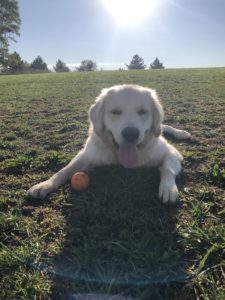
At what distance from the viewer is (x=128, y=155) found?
3.66 meters

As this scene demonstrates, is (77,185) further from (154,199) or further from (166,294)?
(166,294)

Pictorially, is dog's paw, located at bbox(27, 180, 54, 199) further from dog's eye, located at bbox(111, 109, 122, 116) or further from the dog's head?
dog's eye, located at bbox(111, 109, 122, 116)

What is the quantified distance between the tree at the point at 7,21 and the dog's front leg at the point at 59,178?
47.1m

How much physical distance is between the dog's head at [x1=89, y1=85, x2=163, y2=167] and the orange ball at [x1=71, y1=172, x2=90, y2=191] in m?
0.43

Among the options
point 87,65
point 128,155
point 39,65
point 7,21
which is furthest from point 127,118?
point 87,65

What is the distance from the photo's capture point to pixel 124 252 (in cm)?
240

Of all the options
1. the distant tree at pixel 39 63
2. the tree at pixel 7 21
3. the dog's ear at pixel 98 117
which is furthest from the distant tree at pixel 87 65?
the dog's ear at pixel 98 117

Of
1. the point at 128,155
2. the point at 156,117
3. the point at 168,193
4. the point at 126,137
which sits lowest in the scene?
the point at 168,193

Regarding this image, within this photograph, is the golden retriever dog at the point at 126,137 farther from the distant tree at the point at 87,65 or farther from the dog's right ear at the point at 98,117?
the distant tree at the point at 87,65

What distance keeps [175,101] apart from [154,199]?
5905mm

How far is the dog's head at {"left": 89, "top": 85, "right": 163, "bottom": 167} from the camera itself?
3581 mm

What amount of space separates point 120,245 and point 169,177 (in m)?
1.17

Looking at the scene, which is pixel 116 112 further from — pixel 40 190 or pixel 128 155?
pixel 40 190

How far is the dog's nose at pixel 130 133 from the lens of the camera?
137 inches
